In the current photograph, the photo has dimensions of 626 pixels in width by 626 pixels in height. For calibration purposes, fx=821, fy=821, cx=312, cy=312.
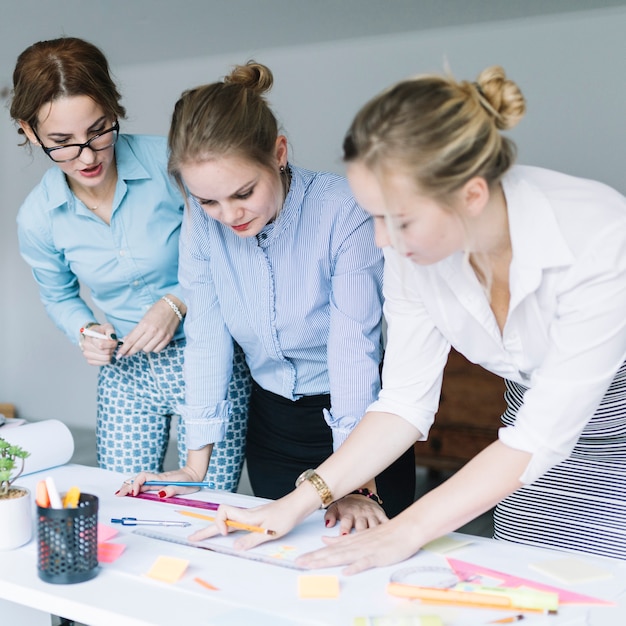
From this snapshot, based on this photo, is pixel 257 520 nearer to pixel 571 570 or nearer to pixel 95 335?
pixel 571 570

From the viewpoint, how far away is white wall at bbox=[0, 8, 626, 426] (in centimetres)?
371

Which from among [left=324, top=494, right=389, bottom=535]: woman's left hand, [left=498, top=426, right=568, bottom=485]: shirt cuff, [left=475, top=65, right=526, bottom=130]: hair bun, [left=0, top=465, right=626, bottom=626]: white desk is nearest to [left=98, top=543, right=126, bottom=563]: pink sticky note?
[left=0, top=465, right=626, bottom=626]: white desk

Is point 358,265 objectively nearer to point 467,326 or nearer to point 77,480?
point 467,326

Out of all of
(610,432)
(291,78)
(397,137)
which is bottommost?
(610,432)

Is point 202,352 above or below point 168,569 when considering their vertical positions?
above

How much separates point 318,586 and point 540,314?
1.63ft

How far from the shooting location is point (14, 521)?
1.21m

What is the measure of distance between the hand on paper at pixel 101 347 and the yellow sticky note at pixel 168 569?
74 cm

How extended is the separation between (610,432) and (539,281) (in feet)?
1.35

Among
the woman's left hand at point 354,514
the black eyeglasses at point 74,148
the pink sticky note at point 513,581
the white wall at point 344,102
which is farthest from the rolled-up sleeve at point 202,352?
the white wall at point 344,102

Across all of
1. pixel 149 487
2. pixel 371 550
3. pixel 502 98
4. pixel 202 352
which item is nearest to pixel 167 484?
pixel 149 487

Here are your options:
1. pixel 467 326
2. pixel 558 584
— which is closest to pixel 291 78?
pixel 467 326

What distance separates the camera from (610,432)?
1.41 metres

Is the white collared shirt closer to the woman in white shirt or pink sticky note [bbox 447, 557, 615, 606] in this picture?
the woman in white shirt
